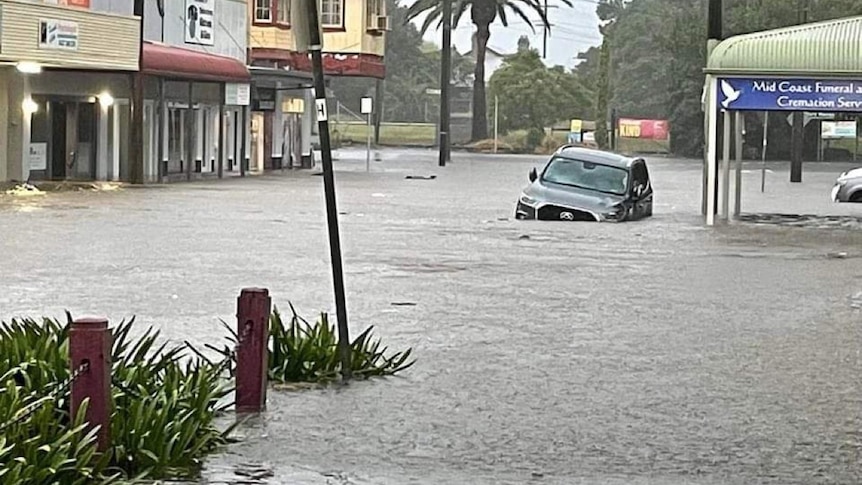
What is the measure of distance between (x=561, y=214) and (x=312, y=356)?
21194 mm

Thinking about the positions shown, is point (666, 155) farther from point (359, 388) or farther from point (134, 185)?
point (359, 388)

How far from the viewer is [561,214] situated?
32219 millimetres

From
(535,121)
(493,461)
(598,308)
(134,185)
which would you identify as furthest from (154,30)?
(535,121)

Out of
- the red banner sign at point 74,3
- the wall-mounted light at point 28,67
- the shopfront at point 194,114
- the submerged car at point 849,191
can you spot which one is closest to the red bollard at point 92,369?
the submerged car at point 849,191

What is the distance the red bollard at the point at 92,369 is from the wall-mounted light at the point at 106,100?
3686cm

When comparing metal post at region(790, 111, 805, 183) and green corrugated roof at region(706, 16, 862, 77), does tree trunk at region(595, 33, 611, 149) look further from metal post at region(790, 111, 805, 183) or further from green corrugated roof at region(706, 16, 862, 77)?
green corrugated roof at region(706, 16, 862, 77)

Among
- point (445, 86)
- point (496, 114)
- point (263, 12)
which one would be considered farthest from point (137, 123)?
point (496, 114)

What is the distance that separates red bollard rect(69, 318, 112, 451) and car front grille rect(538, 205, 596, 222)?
24579mm

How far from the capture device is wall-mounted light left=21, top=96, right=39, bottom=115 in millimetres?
41228

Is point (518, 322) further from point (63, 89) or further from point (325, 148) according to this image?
point (63, 89)

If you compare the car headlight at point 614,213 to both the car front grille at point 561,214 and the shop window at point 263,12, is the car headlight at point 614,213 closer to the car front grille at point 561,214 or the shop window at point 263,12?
the car front grille at point 561,214

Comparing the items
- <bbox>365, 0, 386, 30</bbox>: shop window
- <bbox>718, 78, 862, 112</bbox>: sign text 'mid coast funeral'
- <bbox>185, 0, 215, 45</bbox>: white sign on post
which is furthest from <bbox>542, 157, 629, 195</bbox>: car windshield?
<bbox>365, 0, 386, 30</bbox>: shop window

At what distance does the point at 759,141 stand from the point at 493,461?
7517cm

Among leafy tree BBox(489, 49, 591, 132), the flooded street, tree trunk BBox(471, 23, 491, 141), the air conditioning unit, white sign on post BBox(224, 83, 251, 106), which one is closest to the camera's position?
the flooded street
